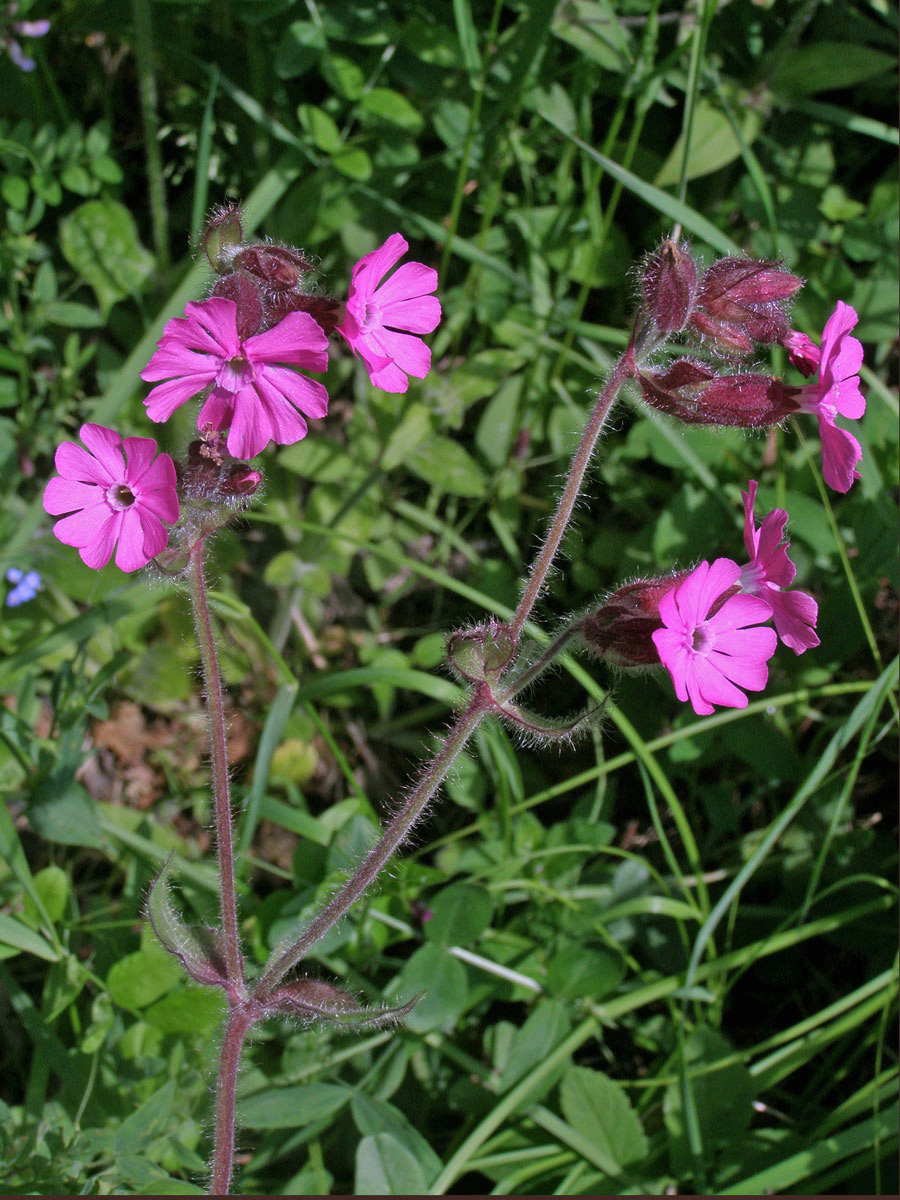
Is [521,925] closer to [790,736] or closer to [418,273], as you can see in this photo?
[790,736]

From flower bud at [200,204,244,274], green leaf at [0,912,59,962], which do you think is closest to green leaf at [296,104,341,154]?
flower bud at [200,204,244,274]

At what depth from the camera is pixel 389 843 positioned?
1.76m

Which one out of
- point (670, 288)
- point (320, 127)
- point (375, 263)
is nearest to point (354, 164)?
point (320, 127)

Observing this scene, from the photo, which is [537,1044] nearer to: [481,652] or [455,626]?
[481,652]

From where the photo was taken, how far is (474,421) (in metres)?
3.10

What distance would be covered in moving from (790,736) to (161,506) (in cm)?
181

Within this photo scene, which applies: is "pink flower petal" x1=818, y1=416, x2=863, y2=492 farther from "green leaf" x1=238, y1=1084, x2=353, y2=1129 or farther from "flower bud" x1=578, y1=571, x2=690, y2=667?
"green leaf" x1=238, y1=1084, x2=353, y2=1129

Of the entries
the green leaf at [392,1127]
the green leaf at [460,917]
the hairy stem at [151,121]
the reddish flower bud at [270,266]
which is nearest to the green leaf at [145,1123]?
the green leaf at [392,1127]

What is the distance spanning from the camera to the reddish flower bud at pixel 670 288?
1.71 m

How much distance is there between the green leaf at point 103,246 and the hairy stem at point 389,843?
1.74 m

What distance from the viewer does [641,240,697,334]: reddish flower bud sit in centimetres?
171

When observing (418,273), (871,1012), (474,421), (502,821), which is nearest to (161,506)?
(418,273)

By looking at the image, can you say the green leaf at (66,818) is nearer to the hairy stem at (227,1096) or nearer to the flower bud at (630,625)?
the hairy stem at (227,1096)

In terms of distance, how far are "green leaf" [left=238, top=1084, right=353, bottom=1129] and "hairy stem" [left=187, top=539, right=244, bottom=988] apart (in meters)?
0.33
